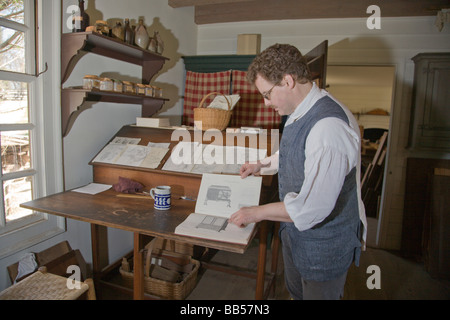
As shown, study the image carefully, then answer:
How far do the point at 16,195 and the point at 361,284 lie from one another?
291cm

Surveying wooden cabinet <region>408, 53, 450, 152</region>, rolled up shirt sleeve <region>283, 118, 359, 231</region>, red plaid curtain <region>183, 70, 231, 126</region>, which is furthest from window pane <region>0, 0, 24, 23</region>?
wooden cabinet <region>408, 53, 450, 152</region>

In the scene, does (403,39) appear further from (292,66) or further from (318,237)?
(318,237)

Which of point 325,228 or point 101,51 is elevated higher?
point 101,51

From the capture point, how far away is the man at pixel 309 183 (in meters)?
1.05

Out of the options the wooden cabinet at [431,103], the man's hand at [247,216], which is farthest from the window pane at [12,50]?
the wooden cabinet at [431,103]

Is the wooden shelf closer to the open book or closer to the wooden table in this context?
the wooden table

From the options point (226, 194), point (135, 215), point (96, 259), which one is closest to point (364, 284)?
point (226, 194)

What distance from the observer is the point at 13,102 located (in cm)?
172

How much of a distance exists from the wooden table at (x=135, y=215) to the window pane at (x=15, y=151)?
0.25 meters

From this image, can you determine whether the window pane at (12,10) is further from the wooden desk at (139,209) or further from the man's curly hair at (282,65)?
the man's curly hair at (282,65)

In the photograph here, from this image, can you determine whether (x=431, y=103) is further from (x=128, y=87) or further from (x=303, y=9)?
(x=128, y=87)

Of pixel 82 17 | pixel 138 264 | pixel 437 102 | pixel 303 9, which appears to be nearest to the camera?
pixel 138 264

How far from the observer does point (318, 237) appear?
48.2 inches
